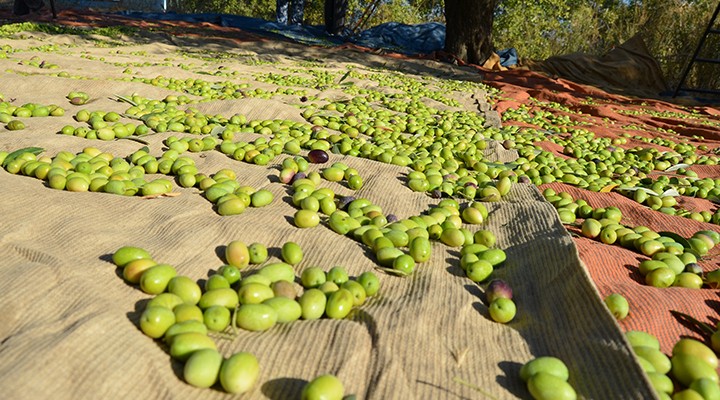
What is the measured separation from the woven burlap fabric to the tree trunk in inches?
508

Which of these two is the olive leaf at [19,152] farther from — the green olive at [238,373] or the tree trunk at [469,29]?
the tree trunk at [469,29]

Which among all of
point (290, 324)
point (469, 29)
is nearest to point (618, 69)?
point (469, 29)

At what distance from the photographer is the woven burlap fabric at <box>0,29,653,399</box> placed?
4.62 ft

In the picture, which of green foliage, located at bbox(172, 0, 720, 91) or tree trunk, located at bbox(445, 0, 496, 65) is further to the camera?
green foliage, located at bbox(172, 0, 720, 91)

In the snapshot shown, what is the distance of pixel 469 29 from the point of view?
14617 mm

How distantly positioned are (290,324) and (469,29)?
1465cm

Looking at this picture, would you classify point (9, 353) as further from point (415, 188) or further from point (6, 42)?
point (6, 42)

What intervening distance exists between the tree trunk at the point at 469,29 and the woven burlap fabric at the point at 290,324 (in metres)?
12.9

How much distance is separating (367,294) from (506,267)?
80 centimetres

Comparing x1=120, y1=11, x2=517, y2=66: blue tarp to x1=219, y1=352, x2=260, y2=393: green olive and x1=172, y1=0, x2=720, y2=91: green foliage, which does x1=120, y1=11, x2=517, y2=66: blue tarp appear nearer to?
x1=172, y1=0, x2=720, y2=91: green foliage

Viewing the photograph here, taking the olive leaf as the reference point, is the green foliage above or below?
above

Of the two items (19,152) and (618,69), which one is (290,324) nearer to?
(19,152)

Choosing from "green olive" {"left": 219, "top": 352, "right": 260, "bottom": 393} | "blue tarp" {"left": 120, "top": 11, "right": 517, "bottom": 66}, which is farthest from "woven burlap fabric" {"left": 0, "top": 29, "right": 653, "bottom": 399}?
"blue tarp" {"left": 120, "top": 11, "right": 517, "bottom": 66}

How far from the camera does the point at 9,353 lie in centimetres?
134
